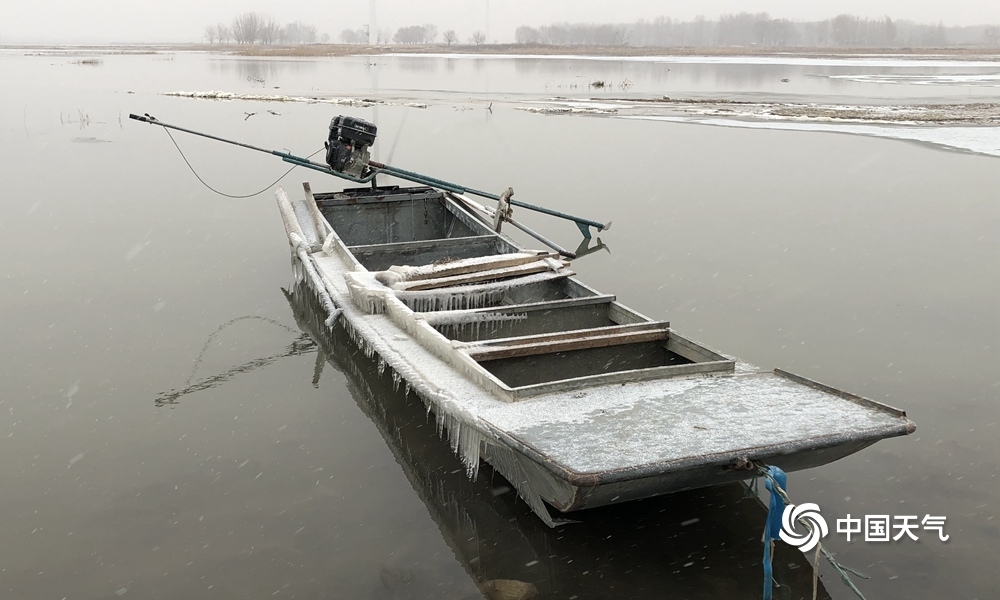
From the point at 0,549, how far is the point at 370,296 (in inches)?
134

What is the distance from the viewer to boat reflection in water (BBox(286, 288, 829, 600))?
4.91 m

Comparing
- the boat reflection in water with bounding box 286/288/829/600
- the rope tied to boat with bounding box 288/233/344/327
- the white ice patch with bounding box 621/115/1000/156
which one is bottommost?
the boat reflection in water with bounding box 286/288/829/600

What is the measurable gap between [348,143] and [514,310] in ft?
14.8

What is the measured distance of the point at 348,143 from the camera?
34.6 ft

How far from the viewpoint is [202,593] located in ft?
15.9

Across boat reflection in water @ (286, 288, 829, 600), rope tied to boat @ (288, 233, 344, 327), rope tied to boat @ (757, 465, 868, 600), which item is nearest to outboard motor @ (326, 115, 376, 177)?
rope tied to boat @ (288, 233, 344, 327)

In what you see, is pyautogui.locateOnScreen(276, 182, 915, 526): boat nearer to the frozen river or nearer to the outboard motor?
the frozen river

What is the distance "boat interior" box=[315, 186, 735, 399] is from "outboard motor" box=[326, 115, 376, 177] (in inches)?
35.8

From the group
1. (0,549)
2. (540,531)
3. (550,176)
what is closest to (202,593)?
(0,549)

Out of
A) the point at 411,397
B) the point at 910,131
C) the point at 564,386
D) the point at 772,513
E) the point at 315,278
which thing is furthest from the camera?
the point at 910,131

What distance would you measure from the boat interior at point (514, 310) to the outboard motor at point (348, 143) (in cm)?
91

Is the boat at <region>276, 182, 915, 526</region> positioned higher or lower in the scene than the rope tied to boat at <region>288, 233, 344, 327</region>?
higher

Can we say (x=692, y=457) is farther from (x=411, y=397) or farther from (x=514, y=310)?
(x=411, y=397)

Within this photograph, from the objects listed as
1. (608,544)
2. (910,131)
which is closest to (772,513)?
(608,544)
